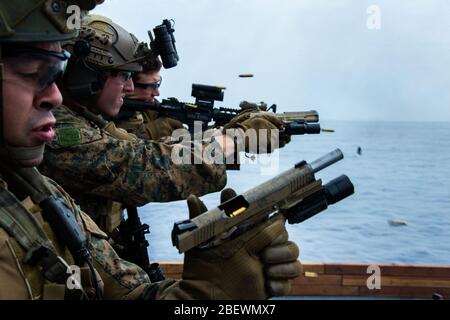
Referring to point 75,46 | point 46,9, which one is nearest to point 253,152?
point 75,46

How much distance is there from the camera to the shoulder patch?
3.01m

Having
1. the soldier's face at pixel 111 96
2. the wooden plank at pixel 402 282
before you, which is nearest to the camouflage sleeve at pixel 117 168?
the soldier's face at pixel 111 96

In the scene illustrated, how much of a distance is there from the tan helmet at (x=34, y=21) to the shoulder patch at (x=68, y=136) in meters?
1.24

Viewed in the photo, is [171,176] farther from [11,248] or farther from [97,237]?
[11,248]

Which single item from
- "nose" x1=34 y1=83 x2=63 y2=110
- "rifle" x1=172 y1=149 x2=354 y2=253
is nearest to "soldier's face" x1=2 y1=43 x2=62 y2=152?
"nose" x1=34 y1=83 x2=63 y2=110

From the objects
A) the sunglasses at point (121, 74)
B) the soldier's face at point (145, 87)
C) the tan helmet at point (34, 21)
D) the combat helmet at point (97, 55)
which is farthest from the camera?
the soldier's face at point (145, 87)

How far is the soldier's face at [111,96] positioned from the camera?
3420 mm

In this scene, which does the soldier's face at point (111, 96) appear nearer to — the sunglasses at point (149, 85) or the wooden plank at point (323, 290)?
the sunglasses at point (149, 85)

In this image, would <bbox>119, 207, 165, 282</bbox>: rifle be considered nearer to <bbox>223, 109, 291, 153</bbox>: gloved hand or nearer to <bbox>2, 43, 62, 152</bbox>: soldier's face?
<bbox>223, 109, 291, 153</bbox>: gloved hand

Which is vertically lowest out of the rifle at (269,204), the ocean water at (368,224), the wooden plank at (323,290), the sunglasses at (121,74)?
the ocean water at (368,224)

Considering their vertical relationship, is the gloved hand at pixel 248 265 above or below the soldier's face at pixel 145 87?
below

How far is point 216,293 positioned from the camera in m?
1.93

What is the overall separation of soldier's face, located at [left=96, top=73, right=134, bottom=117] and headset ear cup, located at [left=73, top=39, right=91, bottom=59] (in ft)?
0.86
